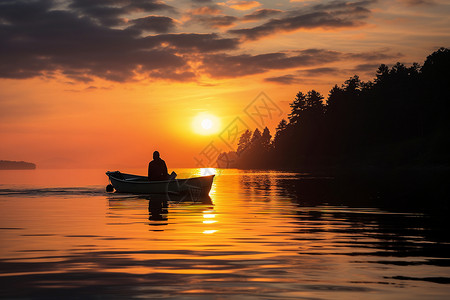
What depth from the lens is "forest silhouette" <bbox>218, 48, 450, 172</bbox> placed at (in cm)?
12812

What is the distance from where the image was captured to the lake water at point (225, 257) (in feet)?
33.4

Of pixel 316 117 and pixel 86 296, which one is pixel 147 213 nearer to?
pixel 86 296

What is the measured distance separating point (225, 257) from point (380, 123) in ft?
488

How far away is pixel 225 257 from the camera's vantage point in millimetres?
13750

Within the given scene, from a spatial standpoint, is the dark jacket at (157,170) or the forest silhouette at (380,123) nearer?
the dark jacket at (157,170)

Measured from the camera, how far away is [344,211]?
28.4 metres

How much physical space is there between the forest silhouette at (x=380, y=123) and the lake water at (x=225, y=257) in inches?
3986

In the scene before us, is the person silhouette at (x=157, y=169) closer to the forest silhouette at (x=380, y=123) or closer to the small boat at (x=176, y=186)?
the small boat at (x=176, y=186)

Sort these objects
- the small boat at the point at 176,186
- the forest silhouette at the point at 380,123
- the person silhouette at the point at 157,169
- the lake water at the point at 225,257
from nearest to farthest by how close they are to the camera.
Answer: the lake water at the point at 225,257 → the small boat at the point at 176,186 → the person silhouette at the point at 157,169 → the forest silhouette at the point at 380,123

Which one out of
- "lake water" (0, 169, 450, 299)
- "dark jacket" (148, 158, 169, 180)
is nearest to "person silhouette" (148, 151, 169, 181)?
"dark jacket" (148, 158, 169, 180)

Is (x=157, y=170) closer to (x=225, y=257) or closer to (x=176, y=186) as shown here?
(x=176, y=186)

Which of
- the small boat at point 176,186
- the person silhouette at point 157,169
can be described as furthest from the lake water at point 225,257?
the person silhouette at point 157,169

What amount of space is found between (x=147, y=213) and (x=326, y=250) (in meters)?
13.8

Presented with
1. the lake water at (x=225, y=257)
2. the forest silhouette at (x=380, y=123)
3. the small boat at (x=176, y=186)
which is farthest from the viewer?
the forest silhouette at (x=380, y=123)
